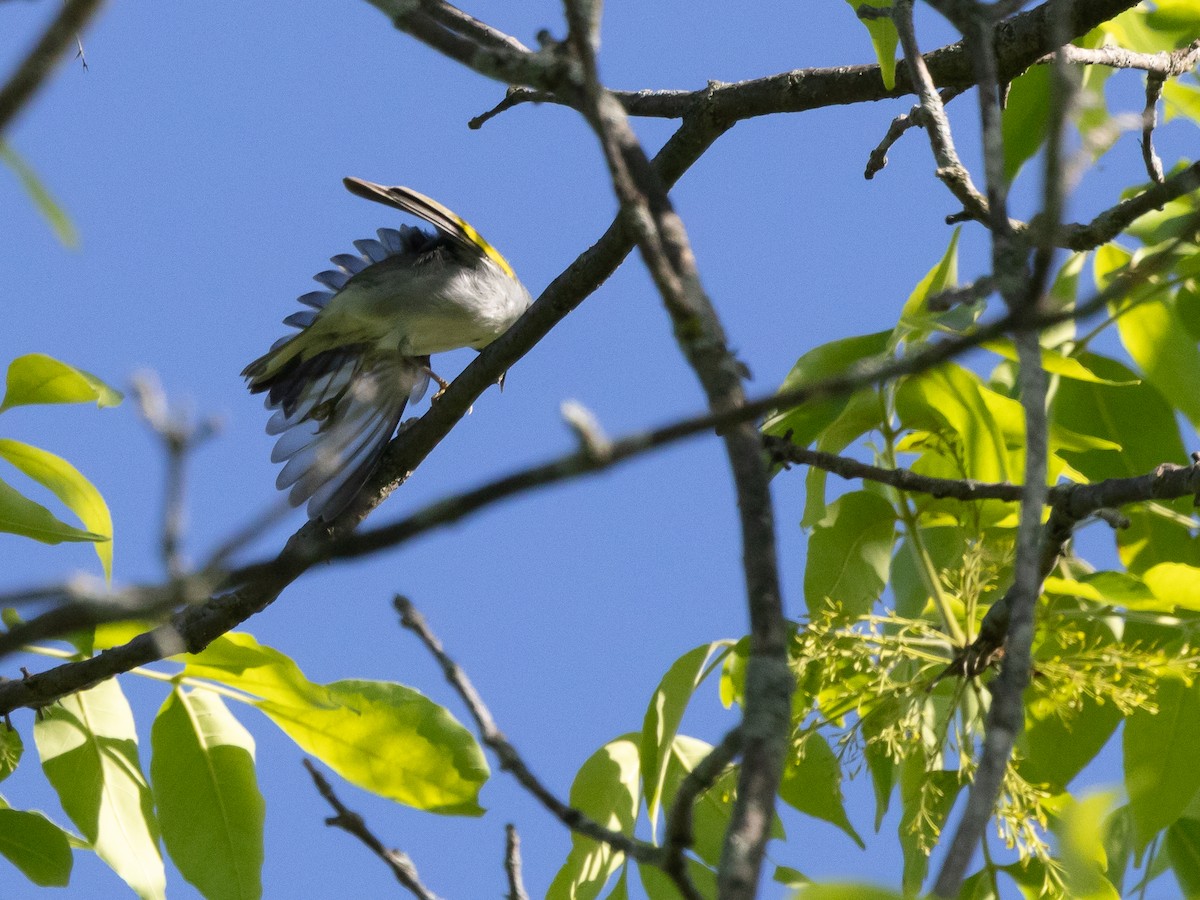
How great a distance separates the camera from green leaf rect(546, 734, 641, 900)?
1880mm

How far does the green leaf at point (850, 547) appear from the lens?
2043mm

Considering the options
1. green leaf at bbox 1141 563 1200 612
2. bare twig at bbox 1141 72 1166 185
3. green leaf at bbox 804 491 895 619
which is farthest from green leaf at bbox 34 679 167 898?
bare twig at bbox 1141 72 1166 185

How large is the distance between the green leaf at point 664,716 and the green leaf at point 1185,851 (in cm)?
79

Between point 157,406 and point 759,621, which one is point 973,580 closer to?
point 759,621

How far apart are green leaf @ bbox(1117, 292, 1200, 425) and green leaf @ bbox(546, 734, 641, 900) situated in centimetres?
100

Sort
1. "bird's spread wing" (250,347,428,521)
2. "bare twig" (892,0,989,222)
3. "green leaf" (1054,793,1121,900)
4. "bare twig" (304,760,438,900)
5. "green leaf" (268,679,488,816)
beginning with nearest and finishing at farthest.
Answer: "green leaf" (1054,793,1121,900) < "bare twig" (304,760,438,900) < "bare twig" (892,0,989,222) < "green leaf" (268,679,488,816) < "bird's spread wing" (250,347,428,521)

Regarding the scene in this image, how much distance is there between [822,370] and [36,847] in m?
1.34

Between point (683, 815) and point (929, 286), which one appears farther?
point (929, 286)

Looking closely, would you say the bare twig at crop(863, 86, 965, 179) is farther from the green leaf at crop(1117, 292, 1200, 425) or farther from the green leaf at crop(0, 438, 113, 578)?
the green leaf at crop(0, 438, 113, 578)

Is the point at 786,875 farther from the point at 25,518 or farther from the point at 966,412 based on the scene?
the point at 25,518

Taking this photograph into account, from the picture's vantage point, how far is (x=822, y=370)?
6.38 ft

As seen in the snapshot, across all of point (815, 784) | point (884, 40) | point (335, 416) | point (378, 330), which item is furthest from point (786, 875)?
point (378, 330)

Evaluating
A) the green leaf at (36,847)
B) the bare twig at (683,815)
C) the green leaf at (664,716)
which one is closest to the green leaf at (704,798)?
the green leaf at (664,716)

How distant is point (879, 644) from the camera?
1837 millimetres
